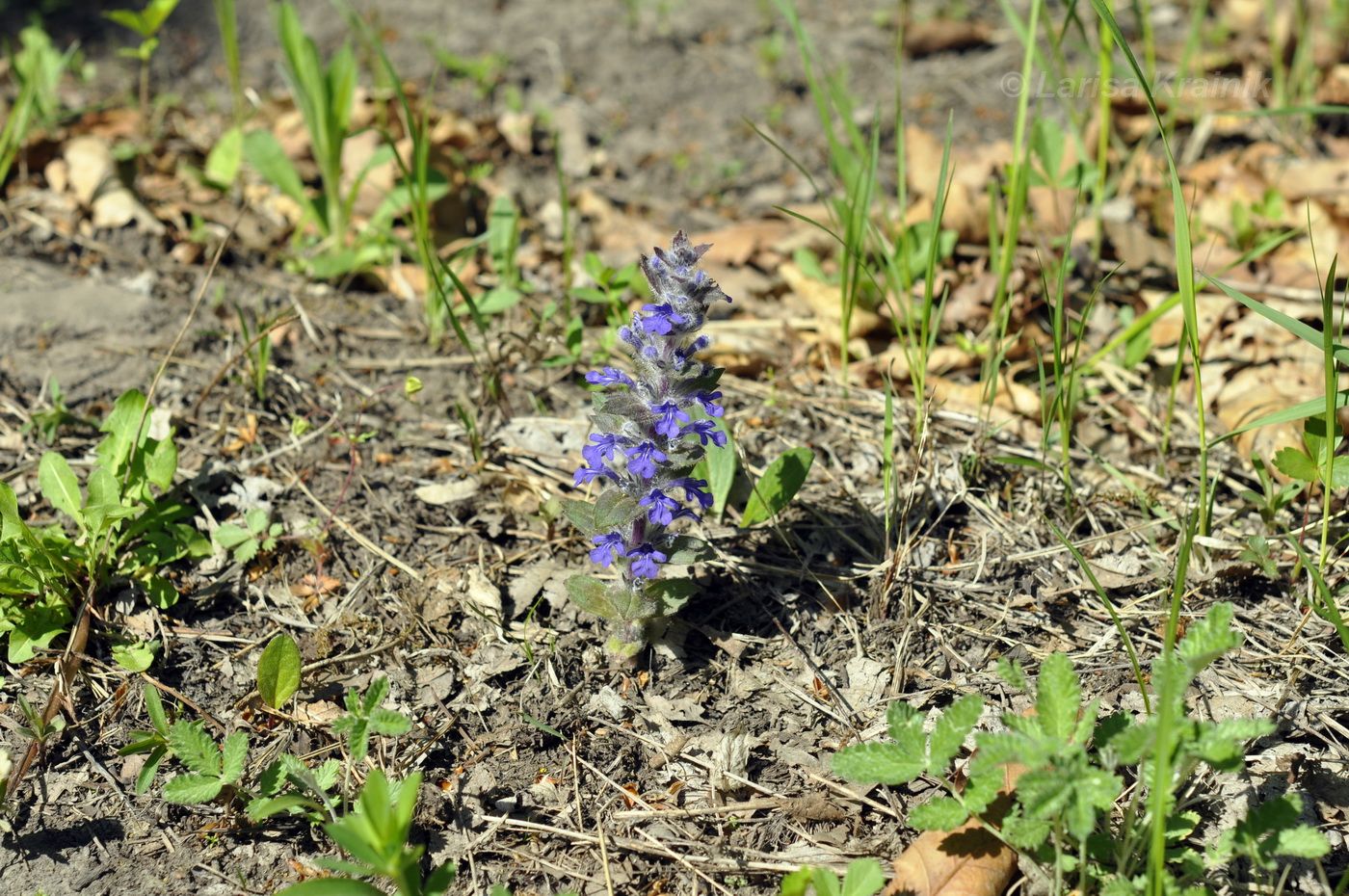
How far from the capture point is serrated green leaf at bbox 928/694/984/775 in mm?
2092

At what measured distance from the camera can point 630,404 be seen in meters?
2.35

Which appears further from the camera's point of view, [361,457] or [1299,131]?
[1299,131]

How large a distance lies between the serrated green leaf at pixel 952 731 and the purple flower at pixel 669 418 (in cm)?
80

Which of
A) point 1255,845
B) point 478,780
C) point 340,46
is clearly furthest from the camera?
point 340,46

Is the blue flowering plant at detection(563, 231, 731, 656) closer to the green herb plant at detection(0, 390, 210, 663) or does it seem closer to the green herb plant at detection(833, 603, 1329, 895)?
the green herb plant at detection(833, 603, 1329, 895)

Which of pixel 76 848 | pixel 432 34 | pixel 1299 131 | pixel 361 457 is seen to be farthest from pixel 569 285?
pixel 1299 131

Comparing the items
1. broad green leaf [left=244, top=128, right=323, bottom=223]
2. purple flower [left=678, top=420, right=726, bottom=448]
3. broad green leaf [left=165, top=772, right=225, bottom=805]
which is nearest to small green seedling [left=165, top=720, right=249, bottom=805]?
broad green leaf [left=165, top=772, right=225, bottom=805]

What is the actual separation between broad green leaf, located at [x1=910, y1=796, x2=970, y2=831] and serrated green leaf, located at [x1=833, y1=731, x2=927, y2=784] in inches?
2.6

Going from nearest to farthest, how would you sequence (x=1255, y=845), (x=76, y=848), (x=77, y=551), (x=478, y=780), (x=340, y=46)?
(x=1255, y=845) < (x=76, y=848) < (x=478, y=780) < (x=77, y=551) < (x=340, y=46)

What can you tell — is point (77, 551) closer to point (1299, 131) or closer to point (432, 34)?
point (432, 34)

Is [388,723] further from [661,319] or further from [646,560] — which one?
[661,319]

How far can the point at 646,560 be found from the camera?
250 centimetres

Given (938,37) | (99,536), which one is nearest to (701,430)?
(99,536)

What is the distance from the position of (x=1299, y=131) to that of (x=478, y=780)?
471 cm
